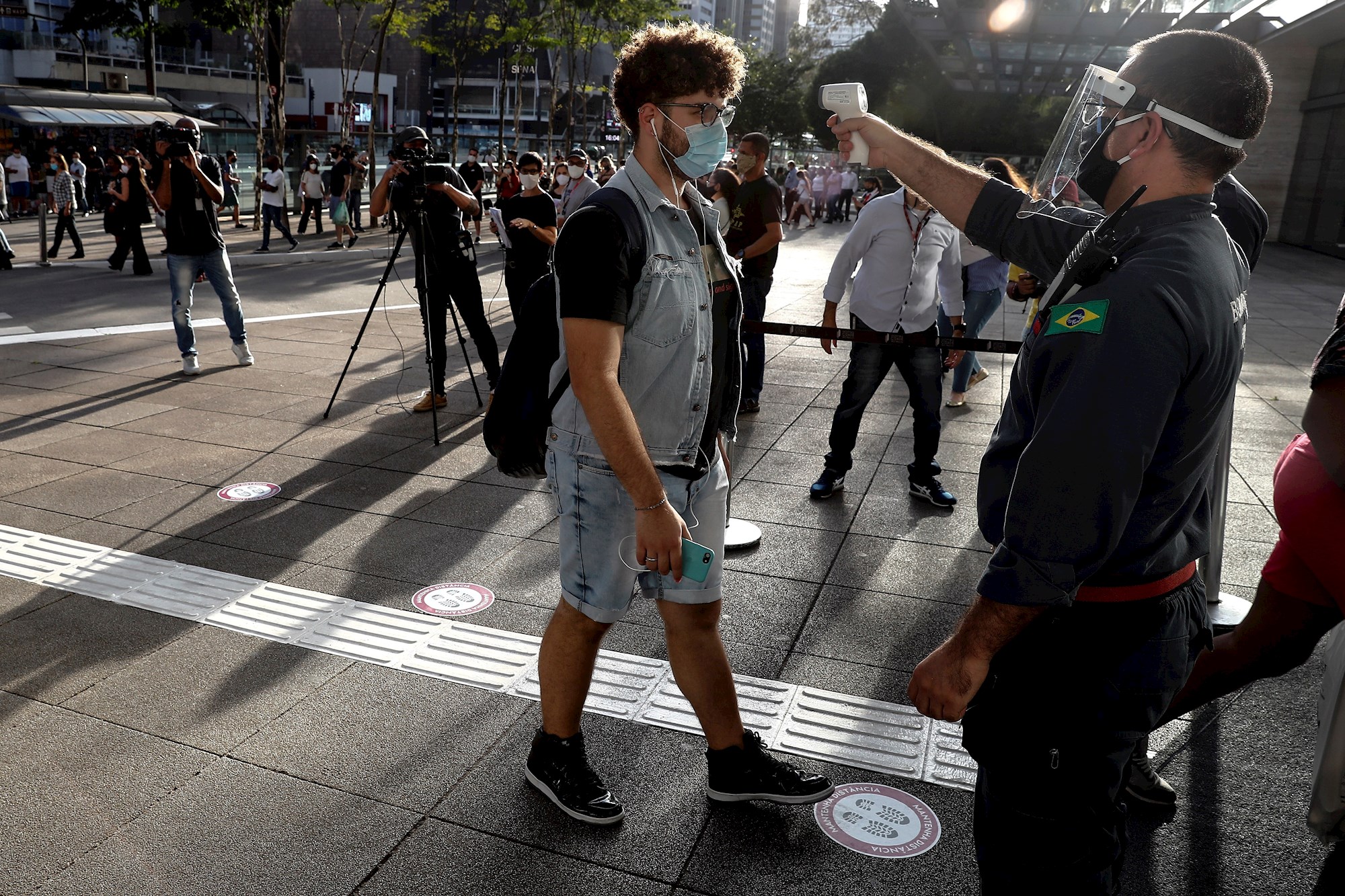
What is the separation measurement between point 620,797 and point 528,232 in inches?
234

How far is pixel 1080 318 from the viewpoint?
5.15 ft

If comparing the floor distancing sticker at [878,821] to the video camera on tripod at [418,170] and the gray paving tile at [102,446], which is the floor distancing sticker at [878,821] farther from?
the video camera on tripod at [418,170]

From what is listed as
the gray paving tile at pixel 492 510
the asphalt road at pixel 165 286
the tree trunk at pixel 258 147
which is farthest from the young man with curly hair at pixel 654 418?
the tree trunk at pixel 258 147

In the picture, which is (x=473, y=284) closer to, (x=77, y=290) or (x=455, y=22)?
(x=77, y=290)

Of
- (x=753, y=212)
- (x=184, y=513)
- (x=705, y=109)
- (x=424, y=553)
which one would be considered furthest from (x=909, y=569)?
(x=184, y=513)

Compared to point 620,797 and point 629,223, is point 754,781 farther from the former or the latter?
point 629,223

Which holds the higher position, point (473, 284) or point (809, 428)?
point (473, 284)

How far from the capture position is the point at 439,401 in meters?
7.36

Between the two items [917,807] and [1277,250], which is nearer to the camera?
[917,807]

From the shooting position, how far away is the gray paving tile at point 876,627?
12.5 feet

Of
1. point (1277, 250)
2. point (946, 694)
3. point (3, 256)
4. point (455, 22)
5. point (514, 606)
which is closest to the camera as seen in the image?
point (946, 694)

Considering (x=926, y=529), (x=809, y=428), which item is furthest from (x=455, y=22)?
(x=926, y=529)

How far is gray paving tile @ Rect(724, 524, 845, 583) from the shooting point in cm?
461

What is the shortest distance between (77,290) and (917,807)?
1322 centimetres
